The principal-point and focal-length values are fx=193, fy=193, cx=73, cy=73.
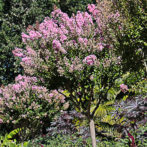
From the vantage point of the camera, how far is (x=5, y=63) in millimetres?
14625

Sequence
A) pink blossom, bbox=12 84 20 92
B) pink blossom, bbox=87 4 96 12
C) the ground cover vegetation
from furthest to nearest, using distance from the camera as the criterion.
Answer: pink blossom, bbox=12 84 20 92
pink blossom, bbox=87 4 96 12
the ground cover vegetation

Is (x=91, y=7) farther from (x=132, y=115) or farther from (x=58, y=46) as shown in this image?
(x=132, y=115)

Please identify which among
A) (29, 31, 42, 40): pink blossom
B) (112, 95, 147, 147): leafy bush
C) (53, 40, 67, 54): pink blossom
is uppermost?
(29, 31, 42, 40): pink blossom

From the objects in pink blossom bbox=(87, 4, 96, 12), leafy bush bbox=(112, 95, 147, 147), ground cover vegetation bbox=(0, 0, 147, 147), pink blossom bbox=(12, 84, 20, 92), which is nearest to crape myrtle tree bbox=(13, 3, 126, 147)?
ground cover vegetation bbox=(0, 0, 147, 147)

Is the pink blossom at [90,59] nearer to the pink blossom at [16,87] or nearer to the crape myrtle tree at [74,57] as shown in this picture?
the crape myrtle tree at [74,57]

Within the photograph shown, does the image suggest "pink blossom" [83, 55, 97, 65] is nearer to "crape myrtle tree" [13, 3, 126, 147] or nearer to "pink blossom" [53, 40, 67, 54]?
"crape myrtle tree" [13, 3, 126, 147]

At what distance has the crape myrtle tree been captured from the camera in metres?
3.45

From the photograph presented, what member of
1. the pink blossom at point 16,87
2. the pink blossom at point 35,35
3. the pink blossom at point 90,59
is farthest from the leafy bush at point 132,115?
the pink blossom at point 16,87

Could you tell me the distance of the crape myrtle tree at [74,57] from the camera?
3.45m

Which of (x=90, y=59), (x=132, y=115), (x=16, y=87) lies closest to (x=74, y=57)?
(x=90, y=59)

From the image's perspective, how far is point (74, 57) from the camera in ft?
11.6

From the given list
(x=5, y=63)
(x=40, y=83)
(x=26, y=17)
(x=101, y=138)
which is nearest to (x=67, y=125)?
(x=101, y=138)

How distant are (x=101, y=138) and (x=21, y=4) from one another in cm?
1220

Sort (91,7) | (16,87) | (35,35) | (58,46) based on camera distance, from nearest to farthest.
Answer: (58,46) → (35,35) → (91,7) → (16,87)
